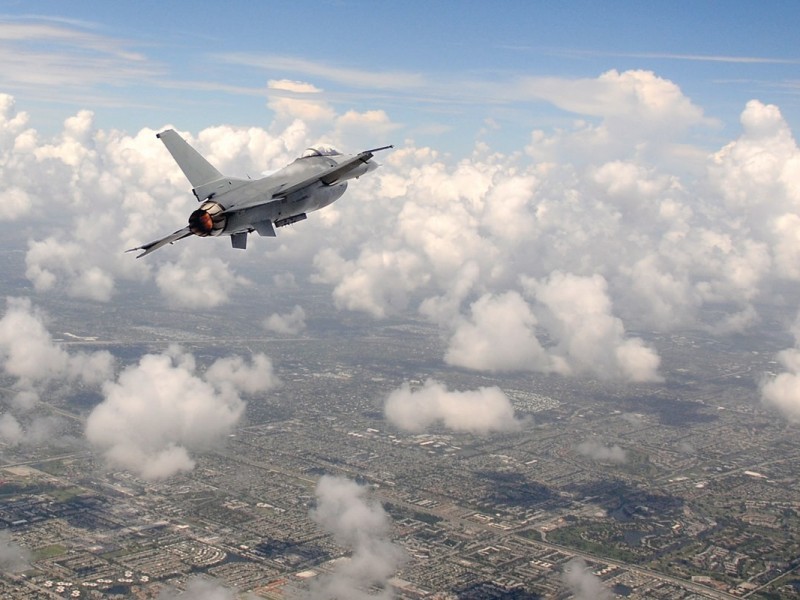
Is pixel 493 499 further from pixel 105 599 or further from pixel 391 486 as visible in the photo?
pixel 105 599

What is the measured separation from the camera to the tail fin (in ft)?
151

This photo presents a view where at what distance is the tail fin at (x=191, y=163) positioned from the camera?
45909 millimetres

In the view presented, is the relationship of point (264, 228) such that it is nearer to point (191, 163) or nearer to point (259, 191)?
point (259, 191)

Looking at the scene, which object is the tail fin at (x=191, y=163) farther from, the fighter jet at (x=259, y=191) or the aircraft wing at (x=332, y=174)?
the aircraft wing at (x=332, y=174)

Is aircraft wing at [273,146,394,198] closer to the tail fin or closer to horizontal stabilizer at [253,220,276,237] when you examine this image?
horizontal stabilizer at [253,220,276,237]

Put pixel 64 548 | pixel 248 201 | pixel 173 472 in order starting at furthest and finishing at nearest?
pixel 173 472 < pixel 64 548 < pixel 248 201

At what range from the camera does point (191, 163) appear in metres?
46.3

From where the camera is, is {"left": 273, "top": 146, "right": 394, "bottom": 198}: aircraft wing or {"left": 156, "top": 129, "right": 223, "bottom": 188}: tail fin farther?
{"left": 156, "top": 129, "right": 223, "bottom": 188}: tail fin

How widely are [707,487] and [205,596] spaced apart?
135 metres

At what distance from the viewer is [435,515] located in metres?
170

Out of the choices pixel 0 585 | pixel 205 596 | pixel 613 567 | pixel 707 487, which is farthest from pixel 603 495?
pixel 0 585

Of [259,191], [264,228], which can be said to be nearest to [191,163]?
[259,191]

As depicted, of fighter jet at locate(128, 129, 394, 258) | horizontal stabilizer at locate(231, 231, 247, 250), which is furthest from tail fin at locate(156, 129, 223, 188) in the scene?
horizontal stabilizer at locate(231, 231, 247, 250)

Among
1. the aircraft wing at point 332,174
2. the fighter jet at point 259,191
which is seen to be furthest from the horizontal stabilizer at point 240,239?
the aircraft wing at point 332,174
